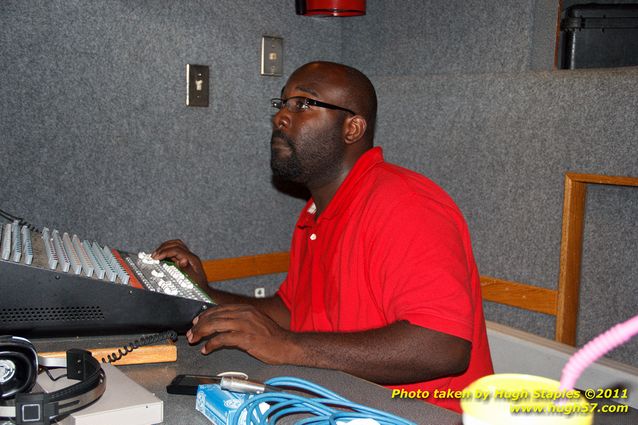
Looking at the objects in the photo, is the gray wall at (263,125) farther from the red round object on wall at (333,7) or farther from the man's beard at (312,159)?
the man's beard at (312,159)

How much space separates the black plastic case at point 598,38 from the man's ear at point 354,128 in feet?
2.07

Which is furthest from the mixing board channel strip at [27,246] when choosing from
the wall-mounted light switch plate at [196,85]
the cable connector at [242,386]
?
the wall-mounted light switch plate at [196,85]

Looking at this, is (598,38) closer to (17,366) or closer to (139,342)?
(139,342)

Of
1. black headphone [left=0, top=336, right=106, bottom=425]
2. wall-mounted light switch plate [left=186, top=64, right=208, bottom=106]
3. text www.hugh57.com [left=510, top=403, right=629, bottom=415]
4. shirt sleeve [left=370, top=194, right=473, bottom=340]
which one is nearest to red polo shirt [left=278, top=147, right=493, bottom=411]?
shirt sleeve [left=370, top=194, right=473, bottom=340]

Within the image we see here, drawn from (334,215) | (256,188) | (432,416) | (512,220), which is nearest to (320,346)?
(432,416)

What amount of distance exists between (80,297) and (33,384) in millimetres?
197

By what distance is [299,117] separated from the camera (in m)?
1.49

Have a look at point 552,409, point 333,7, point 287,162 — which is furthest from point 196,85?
point 552,409

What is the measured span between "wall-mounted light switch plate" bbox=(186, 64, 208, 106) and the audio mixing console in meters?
1.05

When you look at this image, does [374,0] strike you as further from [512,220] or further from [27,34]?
[27,34]

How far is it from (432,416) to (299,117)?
81 cm

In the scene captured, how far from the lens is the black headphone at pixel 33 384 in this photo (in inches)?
29.0

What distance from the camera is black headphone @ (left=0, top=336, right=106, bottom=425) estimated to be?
0.74 m

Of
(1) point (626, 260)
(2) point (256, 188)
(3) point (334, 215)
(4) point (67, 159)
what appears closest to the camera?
(3) point (334, 215)
